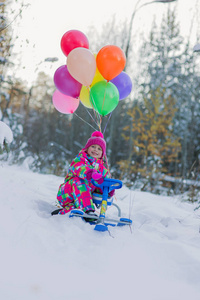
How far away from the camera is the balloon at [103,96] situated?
3.30 meters

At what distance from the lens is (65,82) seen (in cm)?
337

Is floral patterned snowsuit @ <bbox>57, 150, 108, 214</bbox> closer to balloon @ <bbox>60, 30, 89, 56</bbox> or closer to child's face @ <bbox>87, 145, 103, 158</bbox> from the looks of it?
child's face @ <bbox>87, 145, 103, 158</bbox>

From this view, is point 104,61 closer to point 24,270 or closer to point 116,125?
point 24,270

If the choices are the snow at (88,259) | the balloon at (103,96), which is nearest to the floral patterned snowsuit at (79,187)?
the snow at (88,259)

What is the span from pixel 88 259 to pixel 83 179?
3.71ft

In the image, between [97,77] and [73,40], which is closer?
[73,40]

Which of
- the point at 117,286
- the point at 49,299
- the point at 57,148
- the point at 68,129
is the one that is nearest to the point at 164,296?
the point at 117,286

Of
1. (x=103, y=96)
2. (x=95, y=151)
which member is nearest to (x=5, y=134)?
(x=95, y=151)

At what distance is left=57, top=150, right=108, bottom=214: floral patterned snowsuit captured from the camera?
276 cm

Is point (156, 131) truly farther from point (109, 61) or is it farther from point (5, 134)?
point (5, 134)

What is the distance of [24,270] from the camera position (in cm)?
153

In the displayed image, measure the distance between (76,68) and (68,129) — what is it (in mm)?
12242

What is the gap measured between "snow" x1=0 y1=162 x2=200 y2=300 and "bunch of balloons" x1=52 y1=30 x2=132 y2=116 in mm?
1497

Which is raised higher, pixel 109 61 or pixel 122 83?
pixel 109 61
